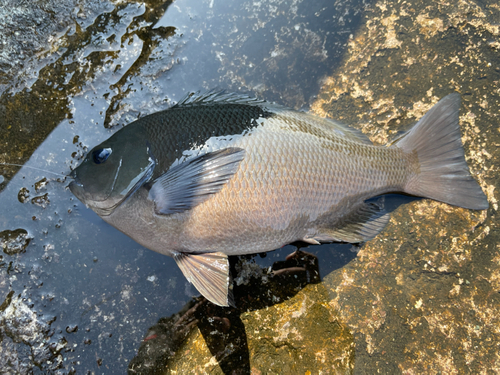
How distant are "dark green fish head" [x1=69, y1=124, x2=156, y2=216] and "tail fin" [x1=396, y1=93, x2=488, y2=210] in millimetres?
1603

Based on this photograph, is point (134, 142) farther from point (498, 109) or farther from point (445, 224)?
point (498, 109)

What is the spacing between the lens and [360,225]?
194cm

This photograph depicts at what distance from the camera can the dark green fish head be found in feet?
5.64

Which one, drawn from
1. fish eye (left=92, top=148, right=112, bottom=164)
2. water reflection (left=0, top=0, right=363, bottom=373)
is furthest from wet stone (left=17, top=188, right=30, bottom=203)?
fish eye (left=92, top=148, right=112, bottom=164)

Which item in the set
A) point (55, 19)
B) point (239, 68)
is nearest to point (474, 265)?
point (239, 68)

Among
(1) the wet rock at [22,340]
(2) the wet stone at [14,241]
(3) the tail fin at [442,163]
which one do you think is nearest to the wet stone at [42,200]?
(2) the wet stone at [14,241]

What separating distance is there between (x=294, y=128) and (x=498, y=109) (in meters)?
1.44

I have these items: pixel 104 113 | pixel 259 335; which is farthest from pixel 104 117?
pixel 259 335

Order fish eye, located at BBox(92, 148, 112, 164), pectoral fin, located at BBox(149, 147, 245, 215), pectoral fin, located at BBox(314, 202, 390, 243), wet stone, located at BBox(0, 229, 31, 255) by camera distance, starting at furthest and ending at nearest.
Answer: wet stone, located at BBox(0, 229, 31, 255) → pectoral fin, located at BBox(314, 202, 390, 243) → fish eye, located at BBox(92, 148, 112, 164) → pectoral fin, located at BBox(149, 147, 245, 215)

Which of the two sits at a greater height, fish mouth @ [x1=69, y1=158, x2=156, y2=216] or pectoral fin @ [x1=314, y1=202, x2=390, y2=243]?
fish mouth @ [x1=69, y1=158, x2=156, y2=216]

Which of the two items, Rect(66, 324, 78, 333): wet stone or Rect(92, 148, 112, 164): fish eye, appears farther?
Rect(66, 324, 78, 333): wet stone

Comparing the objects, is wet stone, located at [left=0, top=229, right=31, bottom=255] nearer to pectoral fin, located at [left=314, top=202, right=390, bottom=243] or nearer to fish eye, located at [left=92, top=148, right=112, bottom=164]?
fish eye, located at [left=92, top=148, right=112, bottom=164]

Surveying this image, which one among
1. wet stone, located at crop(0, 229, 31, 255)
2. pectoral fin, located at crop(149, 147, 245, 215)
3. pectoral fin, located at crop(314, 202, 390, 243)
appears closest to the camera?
pectoral fin, located at crop(149, 147, 245, 215)

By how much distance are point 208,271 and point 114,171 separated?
77cm
